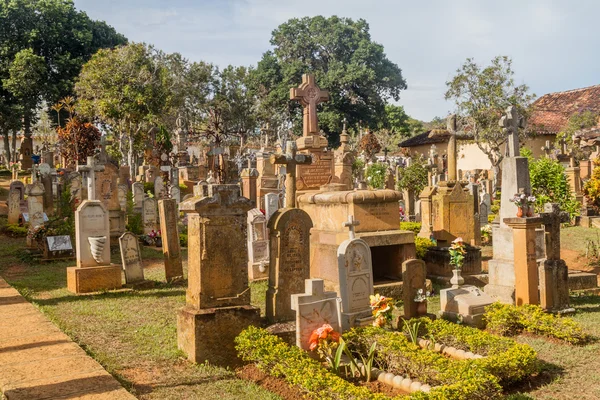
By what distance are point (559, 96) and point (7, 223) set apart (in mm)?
41474

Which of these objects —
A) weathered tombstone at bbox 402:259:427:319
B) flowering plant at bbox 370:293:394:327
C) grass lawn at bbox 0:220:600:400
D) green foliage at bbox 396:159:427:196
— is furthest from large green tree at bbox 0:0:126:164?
flowering plant at bbox 370:293:394:327

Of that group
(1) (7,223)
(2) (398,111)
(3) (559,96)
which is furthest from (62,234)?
(2) (398,111)

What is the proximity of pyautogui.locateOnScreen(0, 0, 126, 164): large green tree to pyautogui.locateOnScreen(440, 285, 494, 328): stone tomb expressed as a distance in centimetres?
3642

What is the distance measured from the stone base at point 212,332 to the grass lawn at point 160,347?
0.51 feet

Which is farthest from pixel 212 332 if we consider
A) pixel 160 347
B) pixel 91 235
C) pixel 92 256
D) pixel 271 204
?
pixel 271 204

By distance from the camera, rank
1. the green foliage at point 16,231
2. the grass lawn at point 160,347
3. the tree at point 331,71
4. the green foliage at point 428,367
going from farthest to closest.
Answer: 1. the tree at point 331,71
2. the green foliage at point 16,231
3. the grass lawn at point 160,347
4. the green foliage at point 428,367

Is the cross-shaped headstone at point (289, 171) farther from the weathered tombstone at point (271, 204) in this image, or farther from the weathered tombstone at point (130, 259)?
the weathered tombstone at point (271, 204)

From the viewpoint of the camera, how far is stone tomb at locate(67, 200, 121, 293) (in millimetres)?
10078

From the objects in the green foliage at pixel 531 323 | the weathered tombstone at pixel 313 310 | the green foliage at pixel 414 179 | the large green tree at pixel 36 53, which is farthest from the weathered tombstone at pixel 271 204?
the large green tree at pixel 36 53

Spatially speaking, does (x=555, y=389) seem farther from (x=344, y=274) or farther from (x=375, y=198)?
(x=375, y=198)

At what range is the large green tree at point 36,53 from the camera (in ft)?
122

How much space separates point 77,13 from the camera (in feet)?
139

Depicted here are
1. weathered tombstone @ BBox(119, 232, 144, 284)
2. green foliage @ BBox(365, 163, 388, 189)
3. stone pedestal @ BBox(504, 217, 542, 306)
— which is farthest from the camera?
green foliage @ BBox(365, 163, 388, 189)

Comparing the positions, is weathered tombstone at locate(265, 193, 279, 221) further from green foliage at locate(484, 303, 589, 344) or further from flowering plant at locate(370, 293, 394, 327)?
flowering plant at locate(370, 293, 394, 327)
